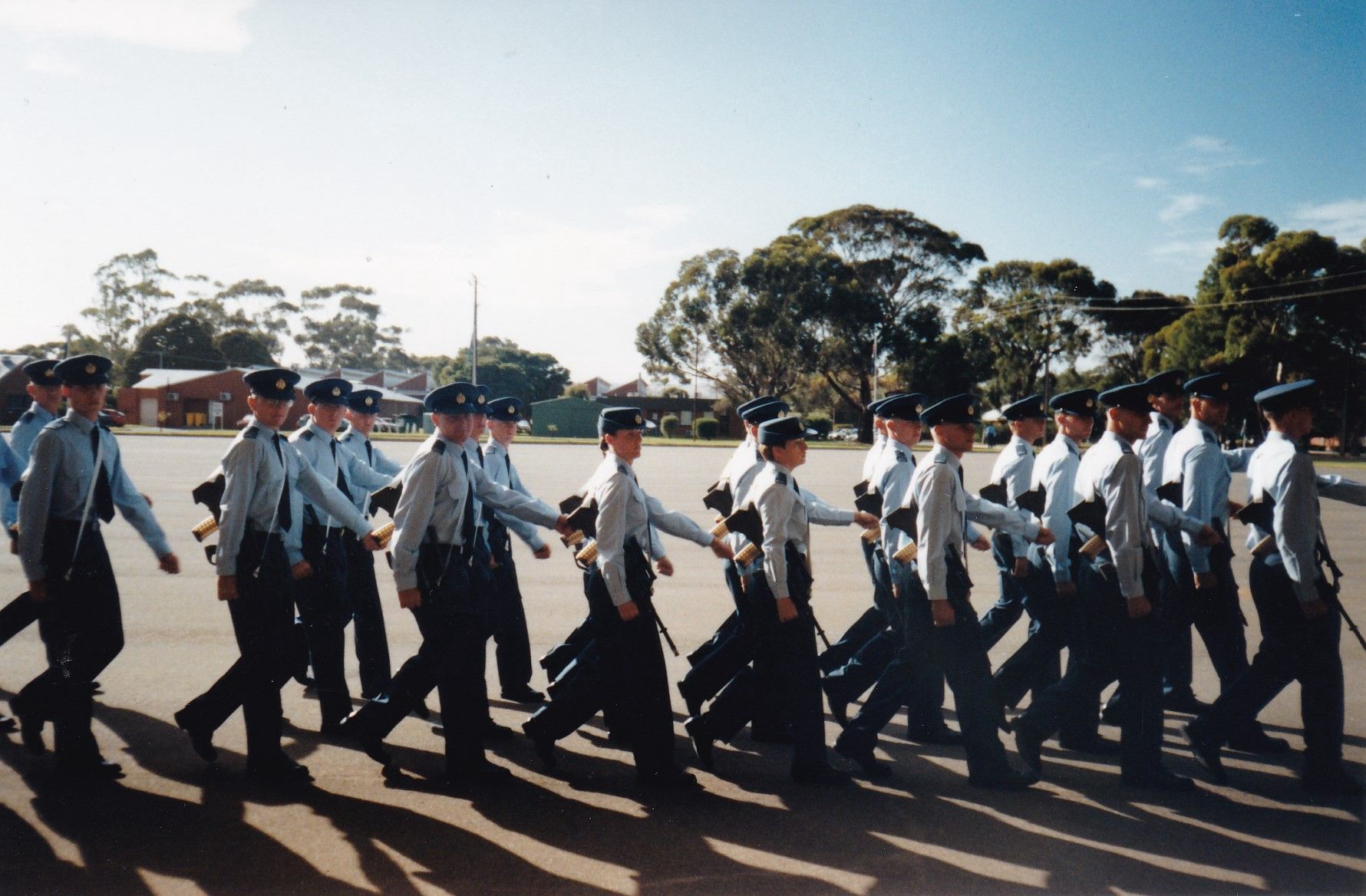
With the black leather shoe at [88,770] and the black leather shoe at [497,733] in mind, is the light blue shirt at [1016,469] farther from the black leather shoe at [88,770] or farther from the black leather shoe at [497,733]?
the black leather shoe at [88,770]

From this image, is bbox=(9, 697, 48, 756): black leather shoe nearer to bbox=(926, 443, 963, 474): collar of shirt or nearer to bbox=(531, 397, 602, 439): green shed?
bbox=(926, 443, 963, 474): collar of shirt

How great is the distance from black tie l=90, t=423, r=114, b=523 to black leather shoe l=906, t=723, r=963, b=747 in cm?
446

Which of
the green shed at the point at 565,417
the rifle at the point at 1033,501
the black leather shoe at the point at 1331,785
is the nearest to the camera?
the black leather shoe at the point at 1331,785

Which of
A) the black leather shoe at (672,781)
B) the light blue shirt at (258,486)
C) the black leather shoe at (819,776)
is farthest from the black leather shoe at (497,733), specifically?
the black leather shoe at (819,776)

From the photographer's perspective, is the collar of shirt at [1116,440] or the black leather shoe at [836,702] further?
the black leather shoe at [836,702]

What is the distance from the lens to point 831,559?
1175cm

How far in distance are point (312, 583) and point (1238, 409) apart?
42192mm

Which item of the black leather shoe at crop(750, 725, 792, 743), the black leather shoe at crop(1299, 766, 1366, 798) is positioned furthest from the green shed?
the black leather shoe at crop(1299, 766, 1366, 798)

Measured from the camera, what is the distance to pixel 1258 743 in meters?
5.15

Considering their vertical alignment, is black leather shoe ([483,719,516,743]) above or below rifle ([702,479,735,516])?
below

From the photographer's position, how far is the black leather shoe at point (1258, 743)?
5.13m

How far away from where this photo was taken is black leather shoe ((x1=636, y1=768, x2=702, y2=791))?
181 inches

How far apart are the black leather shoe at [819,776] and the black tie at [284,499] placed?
2.79 m

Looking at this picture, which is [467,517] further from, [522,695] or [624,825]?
[522,695]
